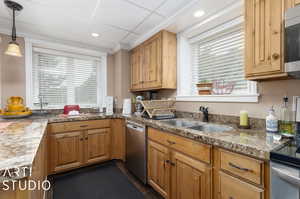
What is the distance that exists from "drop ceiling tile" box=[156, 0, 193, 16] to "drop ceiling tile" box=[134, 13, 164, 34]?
115 millimetres

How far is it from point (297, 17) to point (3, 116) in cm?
338

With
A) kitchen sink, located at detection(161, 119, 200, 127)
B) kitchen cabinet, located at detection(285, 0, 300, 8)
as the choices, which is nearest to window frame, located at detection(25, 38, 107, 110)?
kitchen sink, located at detection(161, 119, 200, 127)

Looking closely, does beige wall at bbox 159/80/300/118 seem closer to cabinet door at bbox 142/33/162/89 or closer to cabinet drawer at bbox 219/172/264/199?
cabinet drawer at bbox 219/172/264/199

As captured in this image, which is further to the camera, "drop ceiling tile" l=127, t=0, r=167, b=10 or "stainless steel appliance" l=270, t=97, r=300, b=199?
"drop ceiling tile" l=127, t=0, r=167, b=10

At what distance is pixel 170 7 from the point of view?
1.78m

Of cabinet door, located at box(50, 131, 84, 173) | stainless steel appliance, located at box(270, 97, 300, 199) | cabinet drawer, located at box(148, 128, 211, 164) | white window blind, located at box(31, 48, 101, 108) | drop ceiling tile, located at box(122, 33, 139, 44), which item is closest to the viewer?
stainless steel appliance, located at box(270, 97, 300, 199)

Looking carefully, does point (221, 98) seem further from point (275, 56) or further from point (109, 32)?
point (109, 32)

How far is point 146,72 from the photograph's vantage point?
8.50ft

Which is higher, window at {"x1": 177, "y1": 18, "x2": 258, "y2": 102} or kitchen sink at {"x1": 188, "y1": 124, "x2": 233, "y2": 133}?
window at {"x1": 177, "y1": 18, "x2": 258, "y2": 102}

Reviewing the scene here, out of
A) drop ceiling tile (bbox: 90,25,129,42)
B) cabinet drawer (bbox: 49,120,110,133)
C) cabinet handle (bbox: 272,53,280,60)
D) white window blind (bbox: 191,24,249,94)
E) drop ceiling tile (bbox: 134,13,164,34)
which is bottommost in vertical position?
cabinet drawer (bbox: 49,120,110,133)

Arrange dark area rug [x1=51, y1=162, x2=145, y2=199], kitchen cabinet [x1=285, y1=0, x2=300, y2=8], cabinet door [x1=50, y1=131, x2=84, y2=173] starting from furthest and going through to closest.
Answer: cabinet door [x1=50, y1=131, x2=84, y2=173], dark area rug [x1=51, y1=162, x2=145, y2=199], kitchen cabinet [x1=285, y1=0, x2=300, y2=8]

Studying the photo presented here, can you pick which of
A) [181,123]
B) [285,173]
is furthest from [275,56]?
[181,123]

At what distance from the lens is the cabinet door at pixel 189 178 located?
3.83ft

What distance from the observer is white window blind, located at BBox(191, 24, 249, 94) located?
5.72 feet
